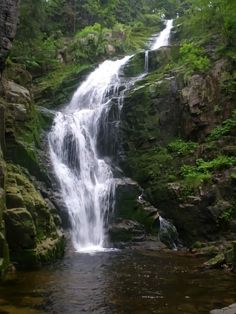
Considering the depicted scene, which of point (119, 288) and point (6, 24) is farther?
point (6, 24)

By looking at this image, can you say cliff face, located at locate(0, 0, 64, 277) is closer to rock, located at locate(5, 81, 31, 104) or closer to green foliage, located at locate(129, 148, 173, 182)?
rock, located at locate(5, 81, 31, 104)

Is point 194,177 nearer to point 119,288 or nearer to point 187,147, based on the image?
point 187,147

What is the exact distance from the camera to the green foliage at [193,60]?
78.6 ft

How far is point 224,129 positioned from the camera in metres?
21.9

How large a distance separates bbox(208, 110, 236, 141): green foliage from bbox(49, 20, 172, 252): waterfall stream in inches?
215

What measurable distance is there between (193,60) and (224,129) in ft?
15.5

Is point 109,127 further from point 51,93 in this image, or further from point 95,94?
point 51,93

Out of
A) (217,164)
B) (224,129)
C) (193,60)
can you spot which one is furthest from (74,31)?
(217,164)

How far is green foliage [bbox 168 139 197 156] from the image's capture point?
72.9 ft

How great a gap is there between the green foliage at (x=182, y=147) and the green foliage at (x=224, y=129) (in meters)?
0.98

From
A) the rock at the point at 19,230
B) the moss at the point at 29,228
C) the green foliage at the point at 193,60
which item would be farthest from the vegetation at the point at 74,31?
the rock at the point at 19,230

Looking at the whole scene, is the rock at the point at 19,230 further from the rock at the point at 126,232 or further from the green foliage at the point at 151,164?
the green foliage at the point at 151,164

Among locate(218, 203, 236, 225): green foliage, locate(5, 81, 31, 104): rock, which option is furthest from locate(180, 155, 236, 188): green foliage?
locate(5, 81, 31, 104): rock

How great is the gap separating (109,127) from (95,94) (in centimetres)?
371
